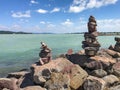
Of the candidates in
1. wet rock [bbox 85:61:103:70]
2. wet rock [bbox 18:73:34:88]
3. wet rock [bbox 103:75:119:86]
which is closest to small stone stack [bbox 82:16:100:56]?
wet rock [bbox 85:61:103:70]

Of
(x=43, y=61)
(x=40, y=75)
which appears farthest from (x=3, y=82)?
(x=43, y=61)

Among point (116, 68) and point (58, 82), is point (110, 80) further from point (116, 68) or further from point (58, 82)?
point (58, 82)

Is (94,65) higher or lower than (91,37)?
lower

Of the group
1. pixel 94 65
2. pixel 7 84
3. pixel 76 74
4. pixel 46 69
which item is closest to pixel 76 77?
pixel 76 74

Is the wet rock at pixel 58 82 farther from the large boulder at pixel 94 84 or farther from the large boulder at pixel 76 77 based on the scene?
the large boulder at pixel 94 84

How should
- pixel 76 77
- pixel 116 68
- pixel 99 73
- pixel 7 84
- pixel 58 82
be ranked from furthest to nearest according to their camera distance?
pixel 116 68, pixel 99 73, pixel 76 77, pixel 7 84, pixel 58 82

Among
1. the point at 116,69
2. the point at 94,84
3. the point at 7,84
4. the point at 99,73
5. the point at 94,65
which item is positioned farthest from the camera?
the point at 116,69

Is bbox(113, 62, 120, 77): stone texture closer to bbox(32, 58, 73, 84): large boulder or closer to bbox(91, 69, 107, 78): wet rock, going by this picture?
bbox(91, 69, 107, 78): wet rock

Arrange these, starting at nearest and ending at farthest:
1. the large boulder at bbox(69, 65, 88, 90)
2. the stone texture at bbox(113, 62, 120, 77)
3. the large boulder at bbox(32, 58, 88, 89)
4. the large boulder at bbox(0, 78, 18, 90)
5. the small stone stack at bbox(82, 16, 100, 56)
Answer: the large boulder at bbox(0, 78, 18, 90) < the large boulder at bbox(69, 65, 88, 90) < the large boulder at bbox(32, 58, 88, 89) < the stone texture at bbox(113, 62, 120, 77) < the small stone stack at bbox(82, 16, 100, 56)

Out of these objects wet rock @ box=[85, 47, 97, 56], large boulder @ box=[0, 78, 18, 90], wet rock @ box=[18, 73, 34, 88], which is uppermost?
wet rock @ box=[85, 47, 97, 56]

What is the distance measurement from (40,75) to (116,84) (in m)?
8.23

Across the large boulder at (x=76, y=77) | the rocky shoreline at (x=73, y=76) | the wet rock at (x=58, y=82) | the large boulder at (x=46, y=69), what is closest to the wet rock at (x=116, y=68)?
the rocky shoreline at (x=73, y=76)

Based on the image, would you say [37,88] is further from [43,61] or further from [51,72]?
[43,61]

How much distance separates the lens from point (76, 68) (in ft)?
88.7
